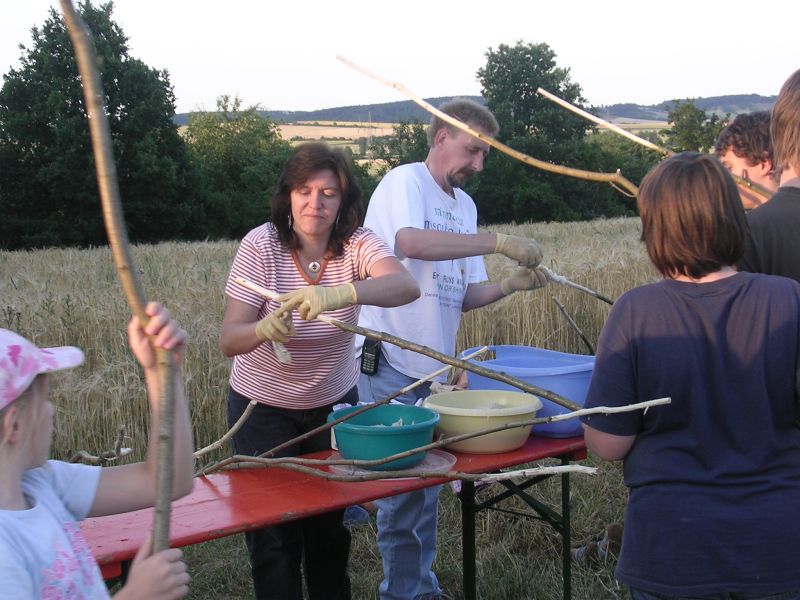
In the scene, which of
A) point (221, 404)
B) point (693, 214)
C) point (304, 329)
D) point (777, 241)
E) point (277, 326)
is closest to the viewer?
point (693, 214)

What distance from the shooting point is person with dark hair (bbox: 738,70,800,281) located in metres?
2.11

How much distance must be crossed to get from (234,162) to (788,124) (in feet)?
133

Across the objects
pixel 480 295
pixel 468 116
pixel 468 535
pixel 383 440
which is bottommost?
pixel 468 535

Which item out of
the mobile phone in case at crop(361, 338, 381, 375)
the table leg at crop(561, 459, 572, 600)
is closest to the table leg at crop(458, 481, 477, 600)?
the table leg at crop(561, 459, 572, 600)

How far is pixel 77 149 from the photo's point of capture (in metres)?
31.8

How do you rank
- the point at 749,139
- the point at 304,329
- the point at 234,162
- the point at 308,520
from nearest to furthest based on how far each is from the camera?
1. the point at 749,139
2. the point at 304,329
3. the point at 308,520
4. the point at 234,162

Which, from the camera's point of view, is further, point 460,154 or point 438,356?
point 460,154

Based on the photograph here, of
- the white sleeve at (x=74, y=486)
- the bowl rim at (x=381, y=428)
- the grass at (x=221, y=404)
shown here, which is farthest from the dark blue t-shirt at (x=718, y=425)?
the grass at (x=221, y=404)

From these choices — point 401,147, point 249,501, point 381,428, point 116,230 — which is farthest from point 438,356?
point 401,147

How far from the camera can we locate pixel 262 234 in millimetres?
2867

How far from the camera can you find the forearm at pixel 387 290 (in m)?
2.71

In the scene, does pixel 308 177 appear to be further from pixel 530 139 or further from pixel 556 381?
pixel 530 139

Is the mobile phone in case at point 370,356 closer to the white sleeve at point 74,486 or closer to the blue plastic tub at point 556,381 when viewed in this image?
the blue plastic tub at point 556,381

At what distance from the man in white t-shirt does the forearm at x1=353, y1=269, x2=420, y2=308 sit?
0.41 m
